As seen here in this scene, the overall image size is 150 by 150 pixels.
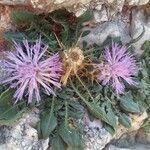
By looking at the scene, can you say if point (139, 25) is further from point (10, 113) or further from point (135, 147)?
point (10, 113)

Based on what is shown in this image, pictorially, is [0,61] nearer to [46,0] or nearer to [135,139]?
[46,0]

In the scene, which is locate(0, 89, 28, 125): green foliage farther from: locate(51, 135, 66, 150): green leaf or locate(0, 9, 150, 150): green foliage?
locate(51, 135, 66, 150): green leaf

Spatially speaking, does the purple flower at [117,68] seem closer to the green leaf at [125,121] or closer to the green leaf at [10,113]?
the green leaf at [125,121]

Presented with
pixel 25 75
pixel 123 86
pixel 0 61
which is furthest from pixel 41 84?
pixel 123 86

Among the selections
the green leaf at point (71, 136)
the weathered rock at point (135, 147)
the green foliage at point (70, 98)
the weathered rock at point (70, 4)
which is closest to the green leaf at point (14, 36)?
the green foliage at point (70, 98)

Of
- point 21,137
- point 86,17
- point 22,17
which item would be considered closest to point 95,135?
point 21,137

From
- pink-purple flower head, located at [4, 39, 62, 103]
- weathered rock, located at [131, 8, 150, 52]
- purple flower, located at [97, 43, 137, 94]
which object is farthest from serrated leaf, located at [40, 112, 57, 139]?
weathered rock, located at [131, 8, 150, 52]
